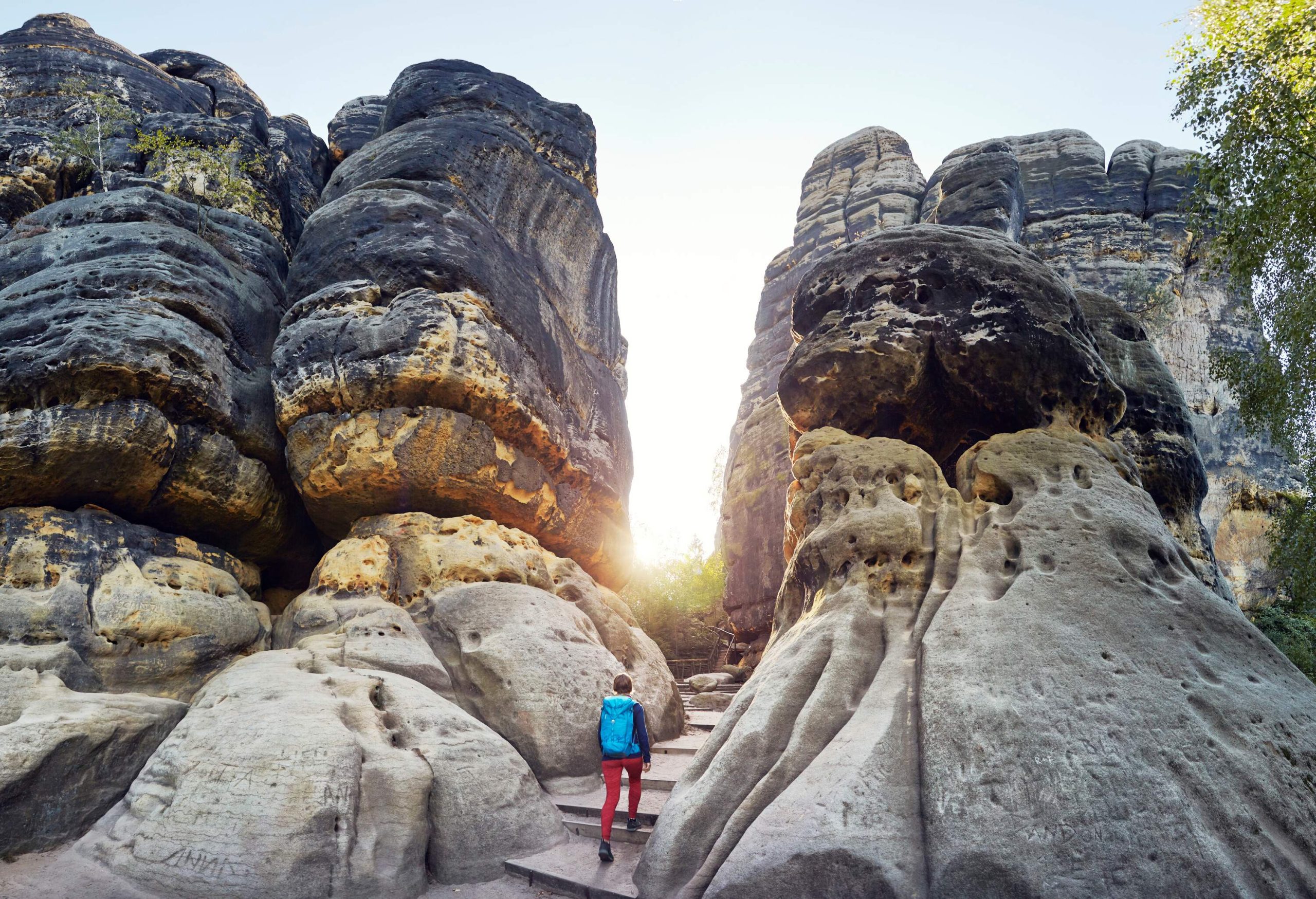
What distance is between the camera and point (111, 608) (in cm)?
759

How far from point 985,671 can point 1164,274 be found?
Answer: 2071 cm

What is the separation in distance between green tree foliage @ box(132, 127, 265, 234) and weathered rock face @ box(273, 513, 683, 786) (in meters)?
6.33

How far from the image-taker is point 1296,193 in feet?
30.4

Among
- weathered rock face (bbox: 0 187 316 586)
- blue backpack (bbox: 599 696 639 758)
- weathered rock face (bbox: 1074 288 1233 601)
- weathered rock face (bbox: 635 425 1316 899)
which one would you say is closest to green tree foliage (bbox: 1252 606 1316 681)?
weathered rock face (bbox: 1074 288 1233 601)

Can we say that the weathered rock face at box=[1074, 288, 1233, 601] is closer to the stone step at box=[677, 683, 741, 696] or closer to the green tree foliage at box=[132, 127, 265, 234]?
the stone step at box=[677, 683, 741, 696]

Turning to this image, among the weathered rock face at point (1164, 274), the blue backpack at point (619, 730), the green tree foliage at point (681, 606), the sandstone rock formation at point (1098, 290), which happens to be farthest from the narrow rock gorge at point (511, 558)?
the green tree foliage at point (681, 606)

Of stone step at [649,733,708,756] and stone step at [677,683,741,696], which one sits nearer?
stone step at [649,733,708,756]

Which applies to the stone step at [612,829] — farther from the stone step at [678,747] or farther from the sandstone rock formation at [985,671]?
the stone step at [678,747]

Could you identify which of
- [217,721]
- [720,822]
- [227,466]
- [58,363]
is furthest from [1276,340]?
[58,363]

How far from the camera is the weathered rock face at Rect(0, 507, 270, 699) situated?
7125mm

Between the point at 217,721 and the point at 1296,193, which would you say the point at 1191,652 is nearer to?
the point at 217,721

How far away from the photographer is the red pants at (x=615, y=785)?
565 centimetres

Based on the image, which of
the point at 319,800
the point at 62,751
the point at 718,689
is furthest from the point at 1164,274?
the point at 62,751

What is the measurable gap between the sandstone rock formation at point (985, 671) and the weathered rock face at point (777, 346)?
1088 cm
